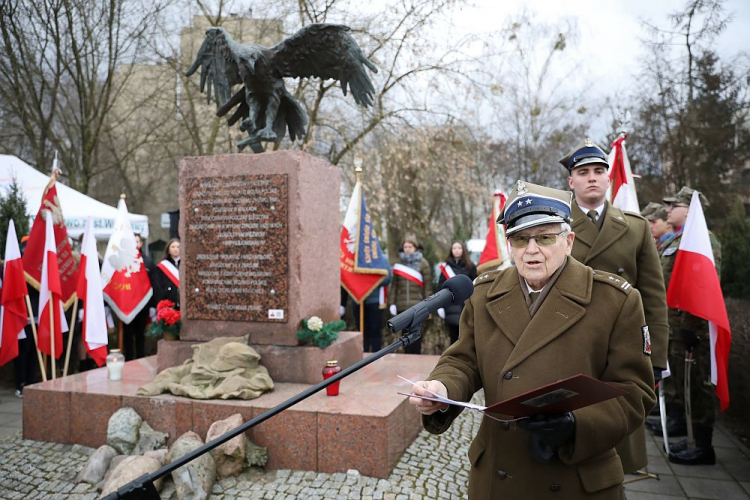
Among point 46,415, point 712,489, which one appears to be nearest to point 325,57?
point 46,415

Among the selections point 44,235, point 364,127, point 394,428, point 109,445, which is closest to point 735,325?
point 394,428

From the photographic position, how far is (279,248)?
Answer: 534 cm

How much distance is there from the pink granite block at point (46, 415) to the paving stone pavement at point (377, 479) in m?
0.08

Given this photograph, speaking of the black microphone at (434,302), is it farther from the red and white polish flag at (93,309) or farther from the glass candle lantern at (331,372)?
the red and white polish flag at (93,309)

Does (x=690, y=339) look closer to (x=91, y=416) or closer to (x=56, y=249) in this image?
(x=91, y=416)

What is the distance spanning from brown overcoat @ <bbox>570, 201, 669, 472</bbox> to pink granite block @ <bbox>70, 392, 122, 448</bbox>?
3962 mm

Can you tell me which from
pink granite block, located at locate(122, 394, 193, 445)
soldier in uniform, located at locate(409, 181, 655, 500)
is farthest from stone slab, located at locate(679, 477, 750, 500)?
pink granite block, located at locate(122, 394, 193, 445)

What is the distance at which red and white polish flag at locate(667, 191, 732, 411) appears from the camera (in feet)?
14.1

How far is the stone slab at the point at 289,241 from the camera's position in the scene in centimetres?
532

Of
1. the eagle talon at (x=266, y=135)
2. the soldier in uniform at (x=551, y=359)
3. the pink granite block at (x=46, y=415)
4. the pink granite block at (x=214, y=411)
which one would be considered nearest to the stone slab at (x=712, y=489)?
the soldier in uniform at (x=551, y=359)

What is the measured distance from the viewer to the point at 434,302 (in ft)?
6.15

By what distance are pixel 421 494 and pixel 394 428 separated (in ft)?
1.80

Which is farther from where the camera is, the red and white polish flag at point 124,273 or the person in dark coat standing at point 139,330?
the person in dark coat standing at point 139,330

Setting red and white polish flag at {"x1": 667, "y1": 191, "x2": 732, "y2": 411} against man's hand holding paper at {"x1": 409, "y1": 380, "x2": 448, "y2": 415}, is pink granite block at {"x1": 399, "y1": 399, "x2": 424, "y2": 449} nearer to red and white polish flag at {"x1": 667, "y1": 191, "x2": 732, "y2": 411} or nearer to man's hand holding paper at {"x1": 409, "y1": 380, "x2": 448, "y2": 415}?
red and white polish flag at {"x1": 667, "y1": 191, "x2": 732, "y2": 411}
